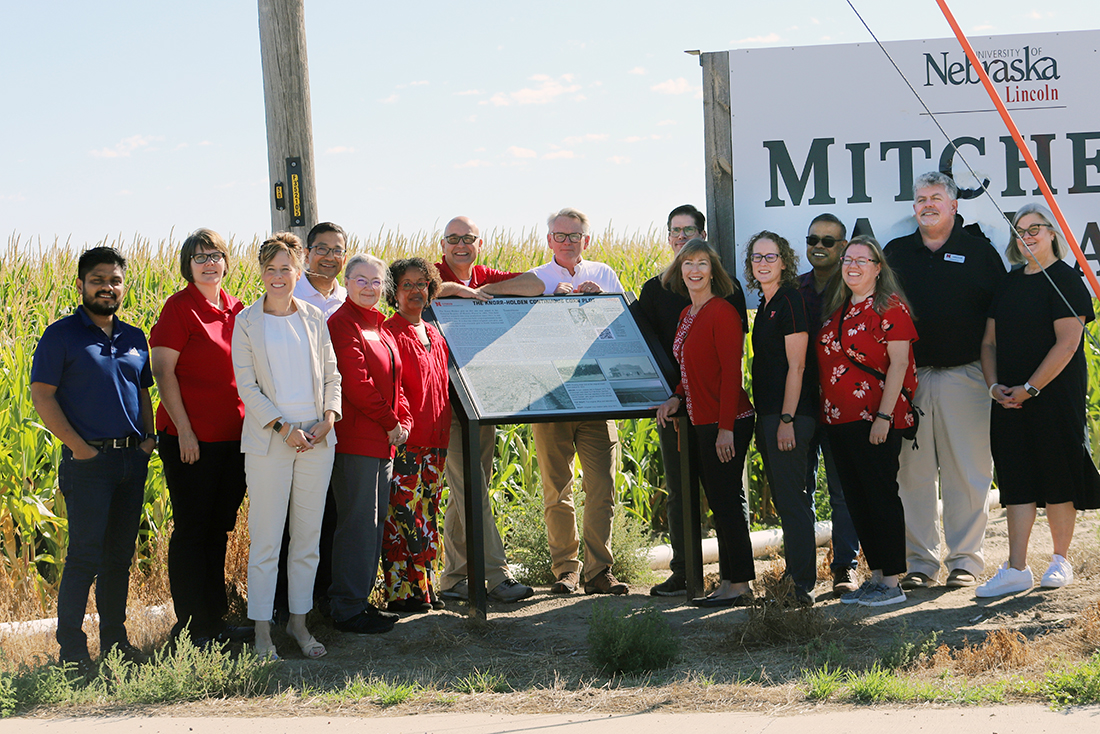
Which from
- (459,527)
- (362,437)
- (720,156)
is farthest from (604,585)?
(720,156)

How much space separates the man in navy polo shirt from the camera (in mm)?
4906

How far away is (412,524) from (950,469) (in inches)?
134

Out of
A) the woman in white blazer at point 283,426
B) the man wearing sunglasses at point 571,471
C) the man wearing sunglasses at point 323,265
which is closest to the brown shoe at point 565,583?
the man wearing sunglasses at point 571,471

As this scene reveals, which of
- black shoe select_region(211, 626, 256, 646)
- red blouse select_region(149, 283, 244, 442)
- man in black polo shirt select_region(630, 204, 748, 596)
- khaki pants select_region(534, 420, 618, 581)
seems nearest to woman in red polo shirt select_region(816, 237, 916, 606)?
man in black polo shirt select_region(630, 204, 748, 596)

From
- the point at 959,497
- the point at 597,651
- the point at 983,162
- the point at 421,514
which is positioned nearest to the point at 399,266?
the point at 421,514

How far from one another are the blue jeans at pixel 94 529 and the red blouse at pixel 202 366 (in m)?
0.34

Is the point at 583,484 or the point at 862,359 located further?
the point at 583,484

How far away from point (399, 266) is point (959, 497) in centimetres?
380

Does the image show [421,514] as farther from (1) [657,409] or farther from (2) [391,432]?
(1) [657,409]

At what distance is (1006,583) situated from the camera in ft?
19.8

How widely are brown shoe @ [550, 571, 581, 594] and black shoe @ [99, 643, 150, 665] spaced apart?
2631mm

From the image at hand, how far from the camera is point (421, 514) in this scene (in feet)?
20.0

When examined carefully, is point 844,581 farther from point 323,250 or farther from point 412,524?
point 323,250

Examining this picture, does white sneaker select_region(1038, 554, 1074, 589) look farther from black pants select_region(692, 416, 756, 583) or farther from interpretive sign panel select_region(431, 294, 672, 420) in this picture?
interpretive sign panel select_region(431, 294, 672, 420)
